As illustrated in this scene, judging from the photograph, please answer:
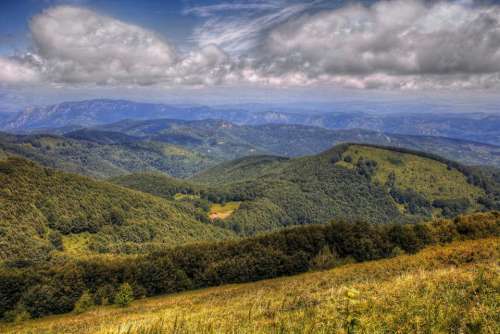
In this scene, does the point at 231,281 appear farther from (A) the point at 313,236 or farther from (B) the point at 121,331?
(B) the point at 121,331

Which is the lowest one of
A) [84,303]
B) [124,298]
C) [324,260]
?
[84,303]

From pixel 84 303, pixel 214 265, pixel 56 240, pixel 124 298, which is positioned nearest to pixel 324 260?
pixel 214 265

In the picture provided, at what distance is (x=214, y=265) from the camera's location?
282 ft

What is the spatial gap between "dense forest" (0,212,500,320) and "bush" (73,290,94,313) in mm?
308

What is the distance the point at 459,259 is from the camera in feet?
106

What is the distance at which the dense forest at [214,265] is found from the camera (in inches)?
3066

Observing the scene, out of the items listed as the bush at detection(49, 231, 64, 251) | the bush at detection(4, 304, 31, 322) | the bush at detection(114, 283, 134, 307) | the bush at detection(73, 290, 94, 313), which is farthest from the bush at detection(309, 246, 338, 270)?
the bush at detection(49, 231, 64, 251)

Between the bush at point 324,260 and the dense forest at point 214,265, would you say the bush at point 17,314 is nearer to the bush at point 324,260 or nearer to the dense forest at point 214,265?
the dense forest at point 214,265

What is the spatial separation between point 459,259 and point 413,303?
3063cm

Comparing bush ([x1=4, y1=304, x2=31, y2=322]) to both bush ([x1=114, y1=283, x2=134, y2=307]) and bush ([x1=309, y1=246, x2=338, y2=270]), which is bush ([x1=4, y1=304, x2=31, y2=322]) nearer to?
bush ([x1=114, y1=283, x2=134, y2=307])

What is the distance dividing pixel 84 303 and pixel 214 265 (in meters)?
35.3

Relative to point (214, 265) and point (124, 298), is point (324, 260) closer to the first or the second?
point (214, 265)

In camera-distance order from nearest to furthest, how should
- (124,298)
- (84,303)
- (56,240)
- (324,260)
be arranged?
(124,298) < (84,303) < (324,260) < (56,240)

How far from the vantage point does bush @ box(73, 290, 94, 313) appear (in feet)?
257
